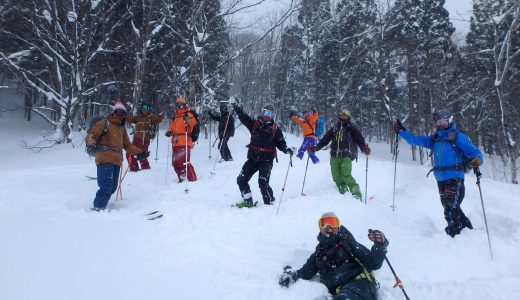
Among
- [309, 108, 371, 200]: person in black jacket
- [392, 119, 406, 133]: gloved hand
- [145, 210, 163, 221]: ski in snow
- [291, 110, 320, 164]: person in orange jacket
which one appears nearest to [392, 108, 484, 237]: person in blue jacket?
[392, 119, 406, 133]: gloved hand

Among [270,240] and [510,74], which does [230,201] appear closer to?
[270,240]

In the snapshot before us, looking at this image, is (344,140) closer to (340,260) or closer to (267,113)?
(267,113)

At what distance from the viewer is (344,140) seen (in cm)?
801

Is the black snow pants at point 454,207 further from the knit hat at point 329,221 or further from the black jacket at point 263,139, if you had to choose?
the black jacket at point 263,139

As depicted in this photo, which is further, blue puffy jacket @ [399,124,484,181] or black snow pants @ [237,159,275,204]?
black snow pants @ [237,159,275,204]

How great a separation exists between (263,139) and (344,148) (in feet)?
6.40

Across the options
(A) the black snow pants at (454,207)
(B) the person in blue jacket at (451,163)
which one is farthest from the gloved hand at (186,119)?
(A) the black snow pants at (454,207)

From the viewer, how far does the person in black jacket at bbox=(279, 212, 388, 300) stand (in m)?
3.98

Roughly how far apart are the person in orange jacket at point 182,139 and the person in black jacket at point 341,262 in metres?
5.12

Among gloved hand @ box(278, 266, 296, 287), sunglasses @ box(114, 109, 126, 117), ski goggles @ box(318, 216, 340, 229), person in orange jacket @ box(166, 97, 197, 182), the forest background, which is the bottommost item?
gloved hand @ box(278, 266, 296, 287)

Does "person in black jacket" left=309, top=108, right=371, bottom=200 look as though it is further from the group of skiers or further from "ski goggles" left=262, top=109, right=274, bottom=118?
"ski goggles" left=262, top=109, right=274, bottom=118

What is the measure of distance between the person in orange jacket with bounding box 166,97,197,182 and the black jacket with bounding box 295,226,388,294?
5141 millimetres

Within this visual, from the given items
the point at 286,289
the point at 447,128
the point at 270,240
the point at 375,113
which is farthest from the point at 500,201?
the point at 375,113

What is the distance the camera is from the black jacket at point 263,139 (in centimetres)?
706
